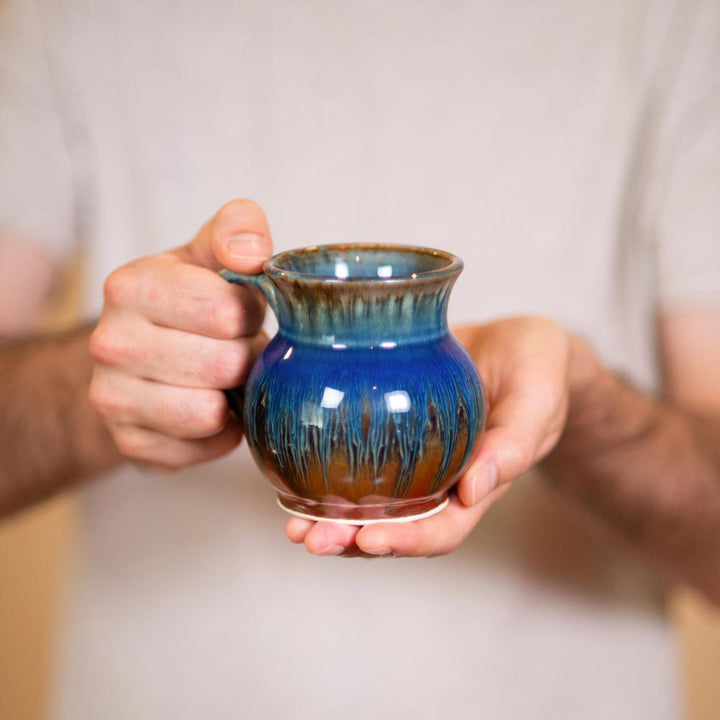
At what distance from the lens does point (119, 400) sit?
3.04 ft

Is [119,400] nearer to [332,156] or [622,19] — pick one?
[332,156]

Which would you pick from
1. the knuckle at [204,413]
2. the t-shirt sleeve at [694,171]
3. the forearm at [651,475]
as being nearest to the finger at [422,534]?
the knuckle at [204,413]

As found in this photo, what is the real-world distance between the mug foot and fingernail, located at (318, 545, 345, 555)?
0.03 meters

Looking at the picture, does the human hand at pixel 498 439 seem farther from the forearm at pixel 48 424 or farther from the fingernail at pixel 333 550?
the forearm at pixel 48 424

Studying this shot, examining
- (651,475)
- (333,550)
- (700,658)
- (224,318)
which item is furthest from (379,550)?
(700,658)

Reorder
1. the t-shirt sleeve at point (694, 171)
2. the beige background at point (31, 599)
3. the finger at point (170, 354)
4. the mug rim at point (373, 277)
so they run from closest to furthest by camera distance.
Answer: the mug rim at point (373, 277)
the finger at point (170, 354)
the t-shirt sleeve at point (694, 171)
the beige background at point (31, 599)

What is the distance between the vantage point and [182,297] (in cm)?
86

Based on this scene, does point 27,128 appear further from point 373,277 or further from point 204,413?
point 373,277

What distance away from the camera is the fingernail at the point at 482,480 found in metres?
0.84

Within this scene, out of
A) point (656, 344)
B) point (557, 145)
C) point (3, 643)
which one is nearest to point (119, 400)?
point (557, 145)

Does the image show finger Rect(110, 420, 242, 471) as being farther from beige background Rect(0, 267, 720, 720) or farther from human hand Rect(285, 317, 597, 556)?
beige background Rect(0, 267, 720, 720)

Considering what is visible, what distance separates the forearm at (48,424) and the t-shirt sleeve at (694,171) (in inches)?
37.6

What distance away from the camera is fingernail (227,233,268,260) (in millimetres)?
846

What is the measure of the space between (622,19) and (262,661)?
1.25 meters
